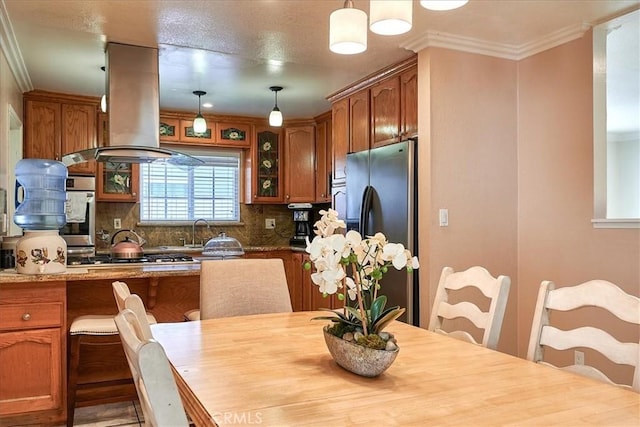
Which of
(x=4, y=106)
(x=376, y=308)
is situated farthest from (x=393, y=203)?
(x=4, y=106)

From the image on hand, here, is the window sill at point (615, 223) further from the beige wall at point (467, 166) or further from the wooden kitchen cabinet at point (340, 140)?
the wooden kitchen cabinet at point (340, 140)

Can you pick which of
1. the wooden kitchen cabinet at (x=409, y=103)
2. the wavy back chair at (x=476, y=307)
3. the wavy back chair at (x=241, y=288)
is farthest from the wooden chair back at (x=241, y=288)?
the wooden kitchen cabinet at (x=409, y=103)

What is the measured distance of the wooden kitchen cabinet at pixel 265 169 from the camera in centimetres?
601

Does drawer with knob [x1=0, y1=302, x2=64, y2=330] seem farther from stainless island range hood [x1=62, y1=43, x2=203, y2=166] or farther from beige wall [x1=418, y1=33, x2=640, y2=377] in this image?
beige wall [x1=418, y1=33, x2=640, y2=377]

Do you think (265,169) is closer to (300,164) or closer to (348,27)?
(300,164)

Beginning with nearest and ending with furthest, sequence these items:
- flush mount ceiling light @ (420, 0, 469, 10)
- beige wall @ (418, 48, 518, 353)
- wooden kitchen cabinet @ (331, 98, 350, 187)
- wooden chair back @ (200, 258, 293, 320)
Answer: flush mount ceiling light @ (420, 0, 469, 10), wooden chair back @ (200, 258, 293, 320), beige wall @ (418, 48, 518, 353), wooden kitchen cabinet @ (331, 98, 350, 187)

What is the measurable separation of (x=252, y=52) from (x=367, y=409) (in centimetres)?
279

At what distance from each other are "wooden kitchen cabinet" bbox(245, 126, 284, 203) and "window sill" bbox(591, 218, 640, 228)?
150 inches

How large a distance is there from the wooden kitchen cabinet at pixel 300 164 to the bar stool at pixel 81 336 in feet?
11.1

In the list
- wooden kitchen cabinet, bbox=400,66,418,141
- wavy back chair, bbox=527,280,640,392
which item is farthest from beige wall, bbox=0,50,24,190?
wavy back chair, bbox=527,280,640,392

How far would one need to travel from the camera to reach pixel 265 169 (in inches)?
239

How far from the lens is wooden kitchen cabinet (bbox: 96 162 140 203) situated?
5250mm

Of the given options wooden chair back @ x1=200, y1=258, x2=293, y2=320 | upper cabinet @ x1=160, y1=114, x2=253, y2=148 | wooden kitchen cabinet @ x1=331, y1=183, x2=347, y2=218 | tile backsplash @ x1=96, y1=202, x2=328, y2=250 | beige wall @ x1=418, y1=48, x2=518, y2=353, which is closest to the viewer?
wooden chair back @ x1=200, y1=258, x2=293, y2=320

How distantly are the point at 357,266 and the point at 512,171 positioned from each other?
8.09 feet
